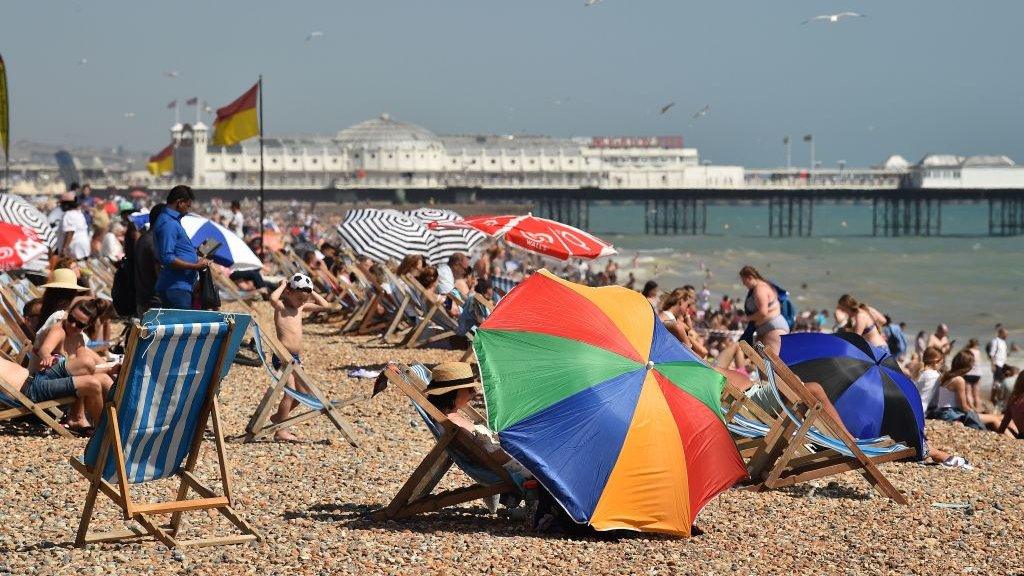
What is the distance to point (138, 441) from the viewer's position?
3609 mm

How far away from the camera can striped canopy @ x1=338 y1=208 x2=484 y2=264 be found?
11.6 metres

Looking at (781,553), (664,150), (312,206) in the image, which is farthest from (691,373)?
(664,150)

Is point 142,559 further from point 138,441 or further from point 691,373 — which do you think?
point 691,373

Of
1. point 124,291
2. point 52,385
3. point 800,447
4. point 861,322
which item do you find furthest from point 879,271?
point 52,385

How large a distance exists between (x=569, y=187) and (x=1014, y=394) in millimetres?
75171

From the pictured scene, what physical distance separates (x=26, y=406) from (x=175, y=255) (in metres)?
1.25

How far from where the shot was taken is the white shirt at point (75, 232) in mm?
11117

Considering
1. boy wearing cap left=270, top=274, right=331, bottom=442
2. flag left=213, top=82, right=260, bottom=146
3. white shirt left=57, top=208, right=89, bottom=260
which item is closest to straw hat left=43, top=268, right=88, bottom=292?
boy wearing cap left=270, top=274, right=331, bottom=442

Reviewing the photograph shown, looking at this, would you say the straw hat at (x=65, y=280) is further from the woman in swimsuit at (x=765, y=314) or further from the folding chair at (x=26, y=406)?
the woman in swimsuit at (x=765, y=314)

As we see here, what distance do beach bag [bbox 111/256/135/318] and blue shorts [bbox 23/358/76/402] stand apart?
172 cm

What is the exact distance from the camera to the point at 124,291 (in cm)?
702

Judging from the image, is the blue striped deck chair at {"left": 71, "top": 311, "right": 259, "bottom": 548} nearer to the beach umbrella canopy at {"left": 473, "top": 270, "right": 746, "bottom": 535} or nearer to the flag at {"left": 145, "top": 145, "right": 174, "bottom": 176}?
the beach umbrella canopy at {"left": 473, "top": 270, "right": 746, "bottom": 535}

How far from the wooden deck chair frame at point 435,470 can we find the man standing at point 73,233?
7.47 meters

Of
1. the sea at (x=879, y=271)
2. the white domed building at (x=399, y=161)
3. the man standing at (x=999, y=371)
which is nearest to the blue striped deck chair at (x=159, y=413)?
the man standing at (x=999, y=371)
